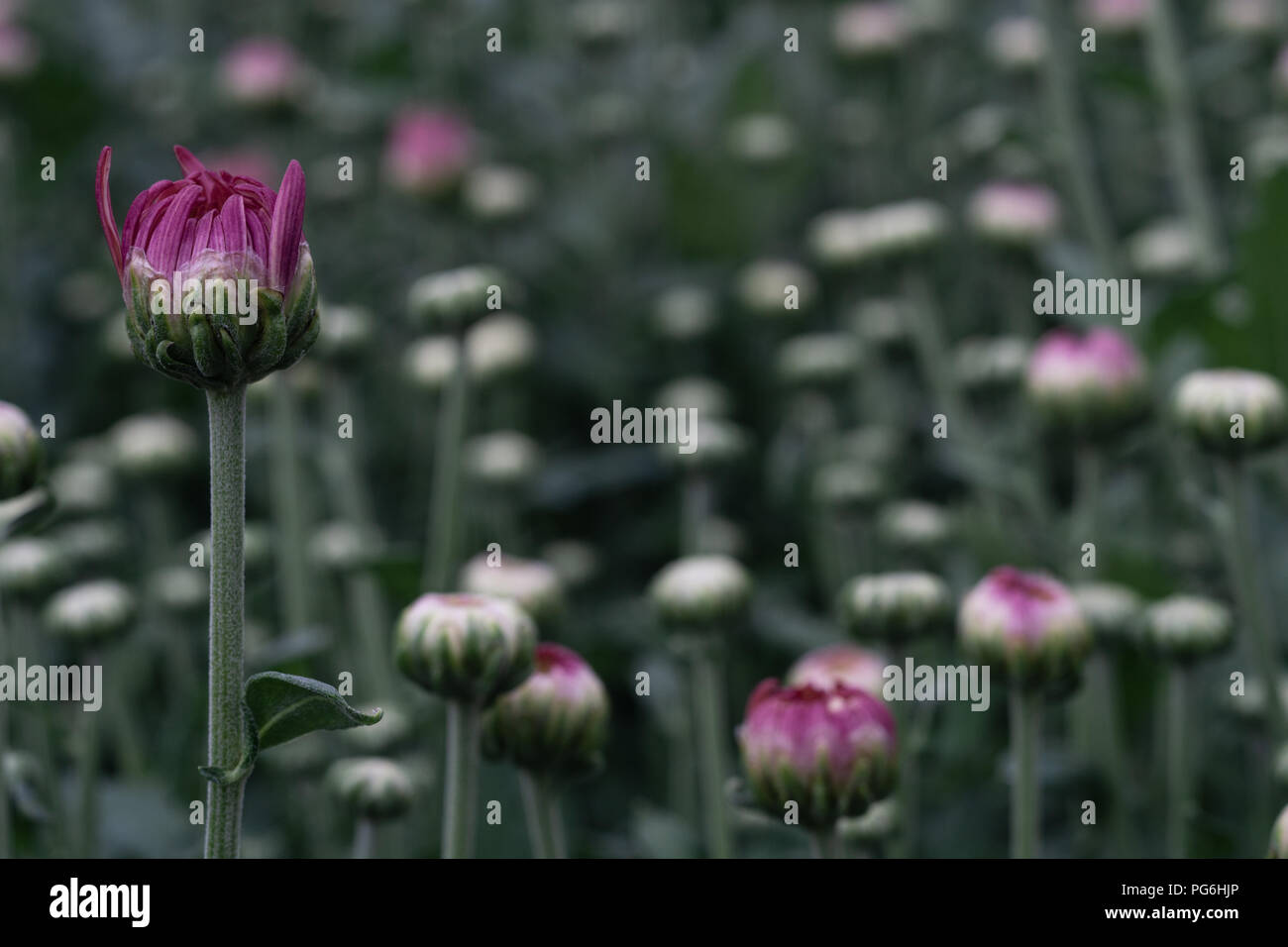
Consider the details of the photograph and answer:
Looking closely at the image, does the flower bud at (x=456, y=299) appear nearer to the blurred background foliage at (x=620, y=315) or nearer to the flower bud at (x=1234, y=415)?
the blurred background foliage at (x=620, y=315)

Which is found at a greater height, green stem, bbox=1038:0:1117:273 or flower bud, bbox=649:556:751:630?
green stem, bbox=1038:0:1117:273

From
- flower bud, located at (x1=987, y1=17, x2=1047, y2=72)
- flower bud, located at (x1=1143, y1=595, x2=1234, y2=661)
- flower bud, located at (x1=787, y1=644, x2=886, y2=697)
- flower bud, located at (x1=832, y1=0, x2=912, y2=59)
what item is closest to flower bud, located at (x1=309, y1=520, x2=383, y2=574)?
flower bud, located at (x1=787, y1=644, x2=886, y2=697)

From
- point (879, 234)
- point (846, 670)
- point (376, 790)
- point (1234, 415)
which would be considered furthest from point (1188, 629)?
point (879, 234)

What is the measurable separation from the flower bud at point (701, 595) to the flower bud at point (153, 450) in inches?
30.9

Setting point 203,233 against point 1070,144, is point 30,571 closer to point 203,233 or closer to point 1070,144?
point 203,233

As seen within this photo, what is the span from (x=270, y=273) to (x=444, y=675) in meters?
0.36

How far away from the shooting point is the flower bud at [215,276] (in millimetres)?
810

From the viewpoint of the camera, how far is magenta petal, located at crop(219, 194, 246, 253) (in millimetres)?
824

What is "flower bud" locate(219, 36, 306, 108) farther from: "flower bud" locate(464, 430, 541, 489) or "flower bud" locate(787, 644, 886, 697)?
"flower bud" locate(787, 644, 886, 697)
